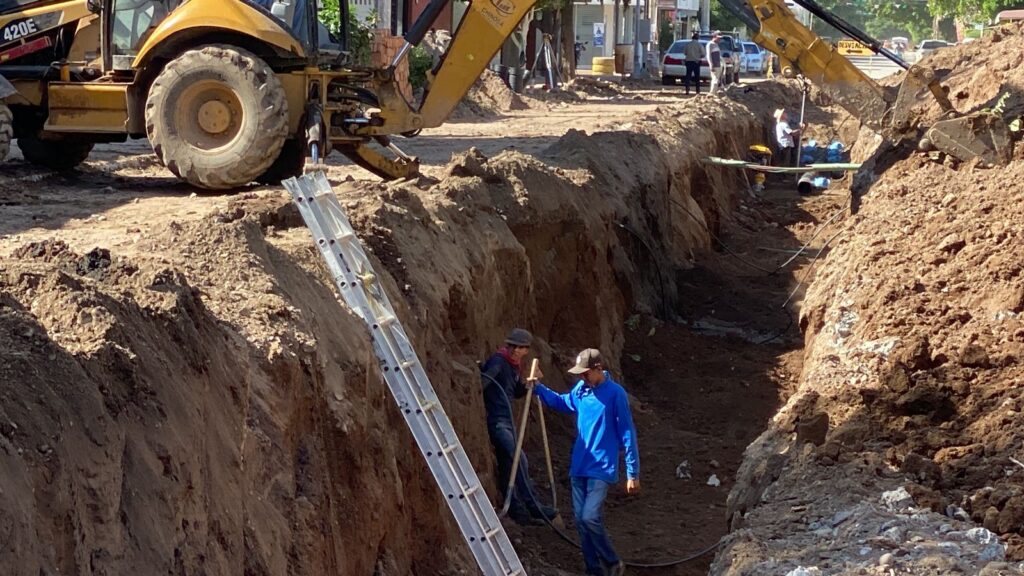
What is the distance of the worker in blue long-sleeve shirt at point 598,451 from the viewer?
30.6ft

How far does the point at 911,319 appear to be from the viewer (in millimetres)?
10398

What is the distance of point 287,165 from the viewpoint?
14.6 meters

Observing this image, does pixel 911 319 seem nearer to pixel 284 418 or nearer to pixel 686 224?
pixel 284 418

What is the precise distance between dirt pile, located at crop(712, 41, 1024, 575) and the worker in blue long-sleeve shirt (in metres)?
0.87

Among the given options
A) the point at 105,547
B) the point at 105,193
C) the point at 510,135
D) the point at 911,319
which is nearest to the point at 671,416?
the point at 911,319

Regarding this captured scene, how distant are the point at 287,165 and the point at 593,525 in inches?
264

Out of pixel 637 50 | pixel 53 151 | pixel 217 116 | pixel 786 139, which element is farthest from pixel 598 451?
pixel 637 50

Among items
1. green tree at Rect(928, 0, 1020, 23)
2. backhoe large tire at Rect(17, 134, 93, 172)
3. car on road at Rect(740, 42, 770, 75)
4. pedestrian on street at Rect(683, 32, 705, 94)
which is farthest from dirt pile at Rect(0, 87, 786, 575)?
green tree at Rect(928, 0, 1020, 23)

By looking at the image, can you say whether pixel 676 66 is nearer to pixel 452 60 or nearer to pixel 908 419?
pixel 452 60

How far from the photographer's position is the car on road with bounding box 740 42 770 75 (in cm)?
6002

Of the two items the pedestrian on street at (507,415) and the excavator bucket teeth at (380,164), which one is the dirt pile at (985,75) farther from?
the pedestrian on street at (507,415)

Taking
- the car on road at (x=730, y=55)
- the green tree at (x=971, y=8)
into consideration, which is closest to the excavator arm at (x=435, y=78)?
the car on road at (x=730, y=55)

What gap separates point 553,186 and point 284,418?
26.8 feet

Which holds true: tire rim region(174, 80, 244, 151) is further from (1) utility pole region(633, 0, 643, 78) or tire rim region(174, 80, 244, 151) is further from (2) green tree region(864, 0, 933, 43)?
(2) green tree region(864, 0, 933, 43)
